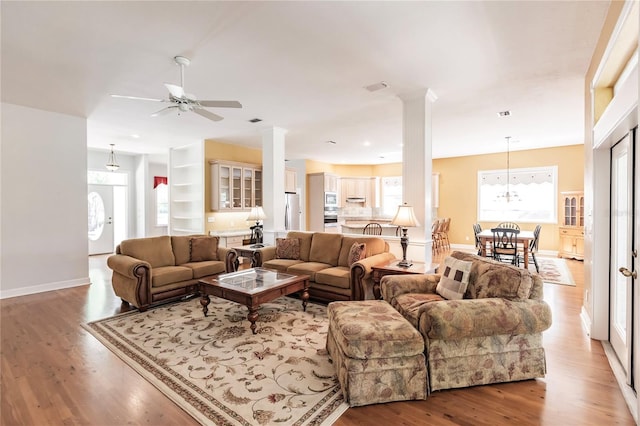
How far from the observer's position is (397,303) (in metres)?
2.82

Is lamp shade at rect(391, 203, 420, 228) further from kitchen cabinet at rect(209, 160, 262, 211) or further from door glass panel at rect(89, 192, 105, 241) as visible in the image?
door glass panel at rect(89, 192, 105, 241)

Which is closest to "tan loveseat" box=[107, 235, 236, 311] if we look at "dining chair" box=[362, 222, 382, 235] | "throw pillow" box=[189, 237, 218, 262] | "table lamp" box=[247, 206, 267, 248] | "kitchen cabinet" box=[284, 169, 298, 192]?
"throw pillow" box=[189, 237, 218, 262]

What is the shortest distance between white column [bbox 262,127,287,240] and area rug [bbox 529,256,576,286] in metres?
4.97

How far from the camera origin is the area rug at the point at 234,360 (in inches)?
81.7

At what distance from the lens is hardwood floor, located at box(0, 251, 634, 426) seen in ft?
6.51

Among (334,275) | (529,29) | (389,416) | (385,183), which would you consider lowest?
(389,416)

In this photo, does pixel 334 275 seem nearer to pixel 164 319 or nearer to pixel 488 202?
pixel 164 319

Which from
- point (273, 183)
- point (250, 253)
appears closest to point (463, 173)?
point (273, 183)

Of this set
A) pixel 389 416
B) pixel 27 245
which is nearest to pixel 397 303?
pixel 389 416

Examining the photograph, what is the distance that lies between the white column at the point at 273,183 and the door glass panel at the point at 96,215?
18.4 ft

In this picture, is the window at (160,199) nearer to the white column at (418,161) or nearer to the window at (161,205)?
the window at (161,205)

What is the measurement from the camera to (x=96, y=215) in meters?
8.67

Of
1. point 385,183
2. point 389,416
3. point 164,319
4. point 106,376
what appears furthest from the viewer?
point 385,183

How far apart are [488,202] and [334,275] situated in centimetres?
694
